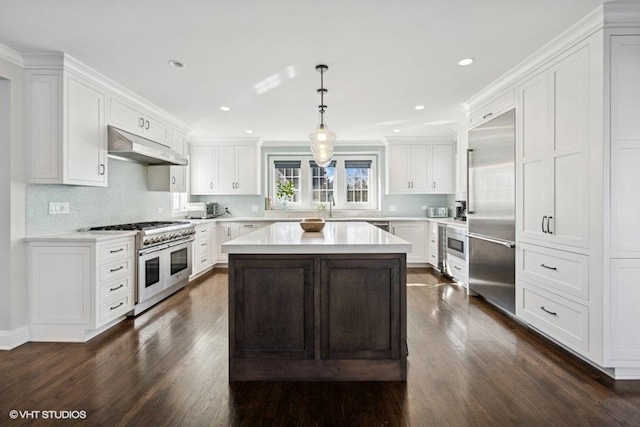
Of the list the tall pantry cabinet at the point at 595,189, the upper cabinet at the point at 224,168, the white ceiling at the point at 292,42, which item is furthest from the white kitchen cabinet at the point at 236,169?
the tall pantry cabinet at the point at 595,189

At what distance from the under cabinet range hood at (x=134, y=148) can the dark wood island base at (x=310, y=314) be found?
7.27 feet

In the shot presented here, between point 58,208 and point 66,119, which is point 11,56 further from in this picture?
point 58,208

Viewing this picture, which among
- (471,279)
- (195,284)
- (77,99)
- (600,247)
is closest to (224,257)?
(195,284)

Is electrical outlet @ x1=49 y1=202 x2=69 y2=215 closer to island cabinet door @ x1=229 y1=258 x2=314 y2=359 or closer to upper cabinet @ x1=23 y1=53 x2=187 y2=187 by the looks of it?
upper cabinet @ x1=23 y1=53 x2=187 y2=187

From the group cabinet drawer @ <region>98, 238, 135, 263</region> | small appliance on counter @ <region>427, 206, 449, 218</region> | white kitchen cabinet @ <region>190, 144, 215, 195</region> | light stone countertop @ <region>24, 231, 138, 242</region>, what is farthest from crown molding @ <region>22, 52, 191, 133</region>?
small appliance on counter @ <region>427, 206, 449, 218</region>

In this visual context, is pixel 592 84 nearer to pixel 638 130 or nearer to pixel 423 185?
pixel 638 130

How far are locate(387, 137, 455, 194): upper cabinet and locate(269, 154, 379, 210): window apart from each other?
0.60m

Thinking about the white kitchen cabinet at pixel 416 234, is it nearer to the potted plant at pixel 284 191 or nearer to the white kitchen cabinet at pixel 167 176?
the potted plant at pixel 284 191

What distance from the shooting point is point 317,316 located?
2.32 m

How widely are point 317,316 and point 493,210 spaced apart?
253 centimetres

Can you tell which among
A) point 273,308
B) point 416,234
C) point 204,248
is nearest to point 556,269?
point 273,308

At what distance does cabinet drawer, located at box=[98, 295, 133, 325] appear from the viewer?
10.2ft

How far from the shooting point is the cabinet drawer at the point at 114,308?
3.10 m

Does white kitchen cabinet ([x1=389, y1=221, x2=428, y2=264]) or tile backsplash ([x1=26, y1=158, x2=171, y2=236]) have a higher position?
tile backsplash ([x1=26, y1=158, x2=171, y2=236])
